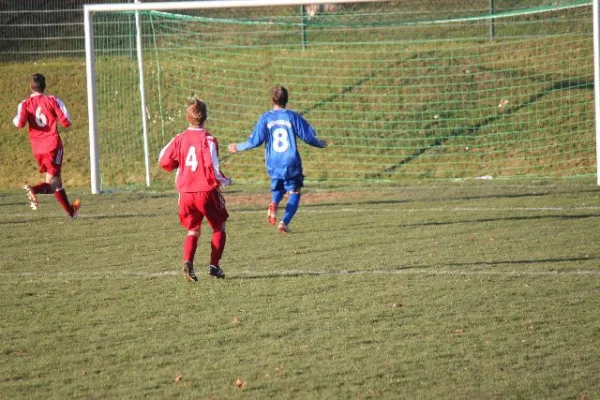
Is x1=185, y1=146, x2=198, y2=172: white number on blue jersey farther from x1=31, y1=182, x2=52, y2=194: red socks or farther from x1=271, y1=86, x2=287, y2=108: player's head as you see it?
x1=31, y1=182, x2=52, y2=194: red socks

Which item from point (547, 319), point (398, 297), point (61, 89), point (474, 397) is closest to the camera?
point (474, 397)

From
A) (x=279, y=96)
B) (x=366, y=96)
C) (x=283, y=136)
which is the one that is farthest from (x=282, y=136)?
(x=366, y=96)

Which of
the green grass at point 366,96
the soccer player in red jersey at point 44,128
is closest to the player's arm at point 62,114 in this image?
the soccer player in red jersey at point 44,128

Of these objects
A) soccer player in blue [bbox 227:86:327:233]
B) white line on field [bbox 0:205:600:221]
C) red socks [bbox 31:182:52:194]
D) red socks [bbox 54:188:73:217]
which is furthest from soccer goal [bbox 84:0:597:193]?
soccer player in blue [bbox 227:86:327:233]

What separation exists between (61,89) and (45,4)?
1.80 metres

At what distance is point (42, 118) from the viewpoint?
12.3 m

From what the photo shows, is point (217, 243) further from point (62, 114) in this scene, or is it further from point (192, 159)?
point (62, 114)

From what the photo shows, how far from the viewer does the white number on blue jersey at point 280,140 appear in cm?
1058

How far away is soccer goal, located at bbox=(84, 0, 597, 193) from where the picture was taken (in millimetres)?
17656

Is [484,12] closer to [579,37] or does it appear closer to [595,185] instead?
[579,37]

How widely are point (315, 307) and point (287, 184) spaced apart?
3454mm

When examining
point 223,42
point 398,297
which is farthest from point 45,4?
point 398,297

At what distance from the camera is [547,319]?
273 inches

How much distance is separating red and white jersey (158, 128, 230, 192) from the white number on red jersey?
14.4ft
